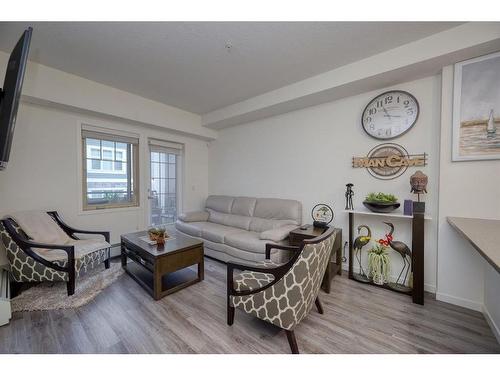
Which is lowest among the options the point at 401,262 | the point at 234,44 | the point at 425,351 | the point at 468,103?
the point at 425,351

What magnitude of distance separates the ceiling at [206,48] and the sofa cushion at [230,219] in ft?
7.06

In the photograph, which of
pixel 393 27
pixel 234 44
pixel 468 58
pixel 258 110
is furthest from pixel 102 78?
pixel 468 58

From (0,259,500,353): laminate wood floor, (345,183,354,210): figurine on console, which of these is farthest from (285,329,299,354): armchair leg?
(345,183,354,210): figurine on console

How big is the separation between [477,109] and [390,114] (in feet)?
2.42

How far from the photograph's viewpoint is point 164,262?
2.21 m

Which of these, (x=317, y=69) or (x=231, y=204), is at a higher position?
(x=317, y=69)

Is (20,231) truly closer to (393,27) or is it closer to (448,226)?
(393,27)

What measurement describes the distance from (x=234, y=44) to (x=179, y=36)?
1.75ft

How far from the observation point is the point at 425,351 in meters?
1.49

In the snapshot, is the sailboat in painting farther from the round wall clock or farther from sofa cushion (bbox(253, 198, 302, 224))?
sofa cushion (bbox(253, 198, 302, 224))

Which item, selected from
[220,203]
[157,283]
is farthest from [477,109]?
[220,203]

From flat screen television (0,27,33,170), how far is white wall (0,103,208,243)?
125 centimetres

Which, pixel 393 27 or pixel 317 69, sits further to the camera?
pixel 317 69

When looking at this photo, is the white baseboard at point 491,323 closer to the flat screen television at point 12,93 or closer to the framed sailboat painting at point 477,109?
the framed sailboat painting at point 477,109
